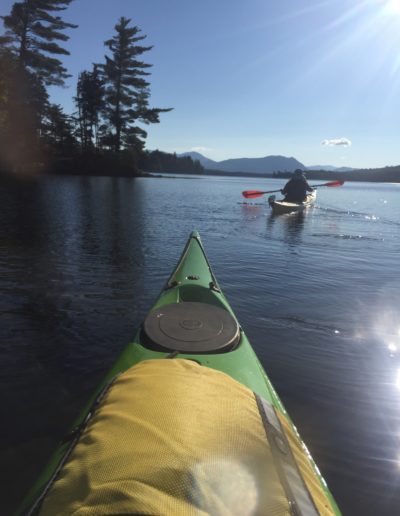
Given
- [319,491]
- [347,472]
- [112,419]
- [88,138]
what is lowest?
[347,472]

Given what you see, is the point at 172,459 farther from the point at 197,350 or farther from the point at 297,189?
the point at 297,189

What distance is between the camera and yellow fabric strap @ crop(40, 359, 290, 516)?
1.37m

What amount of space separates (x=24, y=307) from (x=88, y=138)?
58.2m

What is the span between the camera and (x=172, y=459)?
1.54 meters

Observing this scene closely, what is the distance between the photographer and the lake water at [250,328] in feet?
11.1

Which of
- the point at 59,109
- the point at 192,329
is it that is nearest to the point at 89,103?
the point at 59,109

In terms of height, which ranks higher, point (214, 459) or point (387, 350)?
point (214, 459)

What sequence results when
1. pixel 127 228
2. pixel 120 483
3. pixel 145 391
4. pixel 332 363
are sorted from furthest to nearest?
pixel 127 228 < pixel 332 363 < pixel 145 391 < pixel 120 483

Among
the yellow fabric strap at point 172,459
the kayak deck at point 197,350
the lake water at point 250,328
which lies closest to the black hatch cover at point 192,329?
the kayak deck at point 197,350

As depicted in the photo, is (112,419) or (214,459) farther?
(112,419)

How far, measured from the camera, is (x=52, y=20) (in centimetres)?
3669

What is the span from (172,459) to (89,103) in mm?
60906

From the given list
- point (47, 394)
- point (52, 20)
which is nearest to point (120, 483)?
point (47, 394)

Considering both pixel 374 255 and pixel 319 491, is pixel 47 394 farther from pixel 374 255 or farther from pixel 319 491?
pixel 374 255
